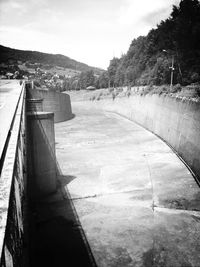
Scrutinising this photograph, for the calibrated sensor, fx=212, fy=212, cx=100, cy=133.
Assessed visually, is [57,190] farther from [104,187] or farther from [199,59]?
[199,59]

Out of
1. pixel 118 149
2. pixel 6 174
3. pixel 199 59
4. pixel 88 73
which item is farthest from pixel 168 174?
pixel 88 73

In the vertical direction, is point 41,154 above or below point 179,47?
below

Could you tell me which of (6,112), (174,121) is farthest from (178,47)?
(6,112)

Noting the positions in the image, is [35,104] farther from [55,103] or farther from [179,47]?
[179,47]

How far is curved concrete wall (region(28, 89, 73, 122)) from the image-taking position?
33247 millimetres

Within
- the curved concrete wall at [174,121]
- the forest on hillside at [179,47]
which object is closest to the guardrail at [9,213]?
the curved concrete wall at [174,121]

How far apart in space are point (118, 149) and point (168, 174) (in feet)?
23.9

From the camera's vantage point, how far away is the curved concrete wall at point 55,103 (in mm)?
33247

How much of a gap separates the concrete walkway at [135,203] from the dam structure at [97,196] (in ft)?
0.14

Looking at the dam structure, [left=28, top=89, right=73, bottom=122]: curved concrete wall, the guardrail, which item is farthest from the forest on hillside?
the guardrail

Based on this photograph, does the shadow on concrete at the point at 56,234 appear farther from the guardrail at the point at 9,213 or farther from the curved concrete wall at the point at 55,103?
the curved concrete wall at the point at 55,103

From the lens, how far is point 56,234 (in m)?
9.13

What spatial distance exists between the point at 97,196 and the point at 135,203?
7.30 feet

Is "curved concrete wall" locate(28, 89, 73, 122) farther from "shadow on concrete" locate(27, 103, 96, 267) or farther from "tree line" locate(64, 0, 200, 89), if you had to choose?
"shadow on concrete" locate(27, 103, 96, 267)
